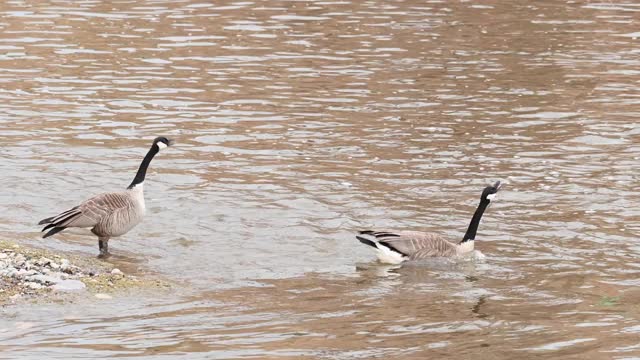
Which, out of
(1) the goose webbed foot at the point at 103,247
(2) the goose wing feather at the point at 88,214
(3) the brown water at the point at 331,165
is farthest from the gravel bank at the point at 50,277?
(1) the goose webbed foot at the point at 103,247

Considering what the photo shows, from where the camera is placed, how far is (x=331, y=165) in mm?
21828

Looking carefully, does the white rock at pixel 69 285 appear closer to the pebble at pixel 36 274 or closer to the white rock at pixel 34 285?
the pebble at pixel 36 274

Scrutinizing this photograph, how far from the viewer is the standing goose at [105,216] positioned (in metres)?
16.5

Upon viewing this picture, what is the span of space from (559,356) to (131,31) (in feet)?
76.5

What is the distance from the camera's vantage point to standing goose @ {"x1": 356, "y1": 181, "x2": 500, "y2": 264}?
54.7ft

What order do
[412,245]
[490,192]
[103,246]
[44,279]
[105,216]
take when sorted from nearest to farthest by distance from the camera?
[44,279], [105,216], [412,245], [103,246], [490,192]

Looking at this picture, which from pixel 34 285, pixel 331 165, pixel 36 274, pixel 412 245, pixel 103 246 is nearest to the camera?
pixel 34 285

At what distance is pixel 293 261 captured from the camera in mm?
16812

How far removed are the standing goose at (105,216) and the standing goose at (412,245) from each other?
293cm

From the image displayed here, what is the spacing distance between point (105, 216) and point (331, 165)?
599cm

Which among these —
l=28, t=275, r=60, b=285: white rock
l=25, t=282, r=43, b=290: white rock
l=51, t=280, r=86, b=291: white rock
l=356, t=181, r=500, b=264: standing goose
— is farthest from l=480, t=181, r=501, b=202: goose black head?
l=25, t=282, r=43, b=290: white rock

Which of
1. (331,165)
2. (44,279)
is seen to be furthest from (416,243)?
(331,165)

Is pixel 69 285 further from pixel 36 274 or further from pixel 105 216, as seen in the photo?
pixel 105 216

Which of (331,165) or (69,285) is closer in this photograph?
(69,285)
